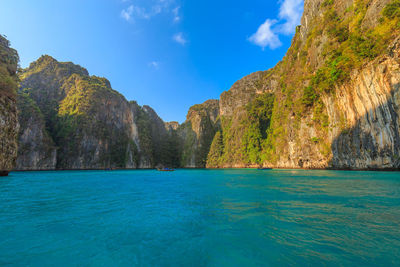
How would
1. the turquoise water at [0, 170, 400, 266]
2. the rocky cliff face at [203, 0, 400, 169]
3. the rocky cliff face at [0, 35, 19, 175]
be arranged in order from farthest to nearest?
the rocky cliff face at [203, 0, 400, 169], the rocky cliff face at [0, 35, 19, 175], the turquoise water at [0, 170, 400, 266]

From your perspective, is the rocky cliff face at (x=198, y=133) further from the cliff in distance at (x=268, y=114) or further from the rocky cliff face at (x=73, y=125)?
the rocky cliff face at (x=73, y=125)

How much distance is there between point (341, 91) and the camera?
3775 centimetres

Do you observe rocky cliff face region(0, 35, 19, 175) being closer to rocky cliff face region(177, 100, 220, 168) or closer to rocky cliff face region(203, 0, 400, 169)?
rocky cliff face region(203, 0, 400, 169)

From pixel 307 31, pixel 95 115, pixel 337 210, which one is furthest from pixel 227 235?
pixel 95 115

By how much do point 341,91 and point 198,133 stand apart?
3855 inches

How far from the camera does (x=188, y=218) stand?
7973 mm

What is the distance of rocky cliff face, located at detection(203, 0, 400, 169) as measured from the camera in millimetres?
28531

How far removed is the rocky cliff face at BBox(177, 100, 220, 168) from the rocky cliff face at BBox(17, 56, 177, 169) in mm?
26021

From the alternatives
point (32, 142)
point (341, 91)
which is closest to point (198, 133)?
point (32, 142)

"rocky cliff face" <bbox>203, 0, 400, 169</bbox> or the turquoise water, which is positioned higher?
"rocky cliff face" <bbox>203, 0, 400, 169</bbox>

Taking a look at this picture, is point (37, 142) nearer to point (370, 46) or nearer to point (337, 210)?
point (337, 210)

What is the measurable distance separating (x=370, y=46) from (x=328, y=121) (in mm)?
18244

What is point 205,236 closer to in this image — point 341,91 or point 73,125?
point 341,91

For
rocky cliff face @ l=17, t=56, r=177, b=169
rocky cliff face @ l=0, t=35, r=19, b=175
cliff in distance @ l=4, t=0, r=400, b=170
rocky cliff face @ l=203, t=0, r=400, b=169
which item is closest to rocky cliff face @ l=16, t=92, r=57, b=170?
rocky cliff face @ l=17, t=56, r=177, b=169
